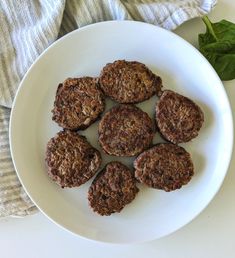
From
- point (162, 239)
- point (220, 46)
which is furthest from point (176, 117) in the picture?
point (162, 239)

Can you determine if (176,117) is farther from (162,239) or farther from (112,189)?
(162,239)

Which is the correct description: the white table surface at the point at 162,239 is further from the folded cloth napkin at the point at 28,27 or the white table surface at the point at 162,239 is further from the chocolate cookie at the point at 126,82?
the chocolate cookie at the point at 126,82

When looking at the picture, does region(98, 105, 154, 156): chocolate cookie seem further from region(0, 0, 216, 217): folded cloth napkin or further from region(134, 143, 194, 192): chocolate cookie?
region(0, 0, 216, 217): folded cloth napkin

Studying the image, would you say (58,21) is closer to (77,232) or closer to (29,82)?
(29,82)

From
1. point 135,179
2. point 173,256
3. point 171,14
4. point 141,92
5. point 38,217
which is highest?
point 171,14

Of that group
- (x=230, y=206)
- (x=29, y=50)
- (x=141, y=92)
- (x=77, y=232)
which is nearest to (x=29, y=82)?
(x=29, y=50)
